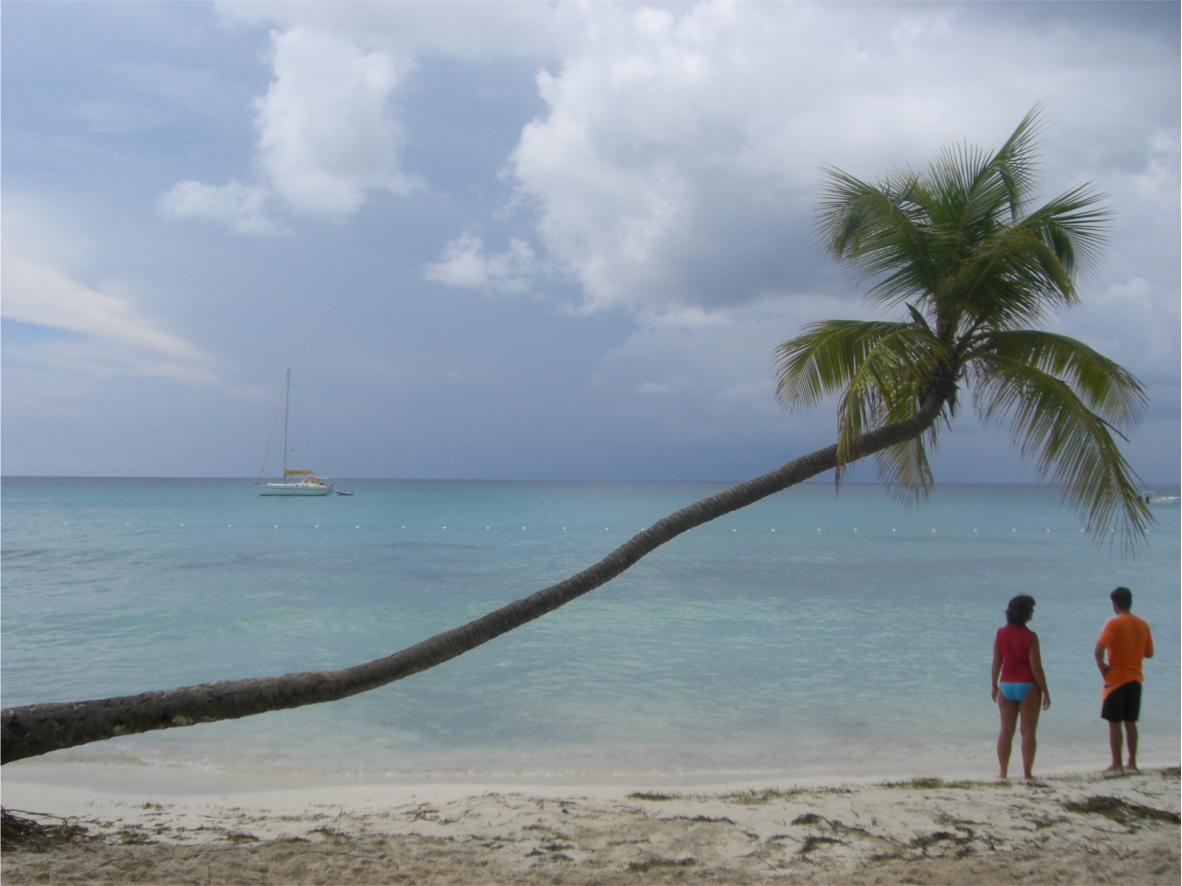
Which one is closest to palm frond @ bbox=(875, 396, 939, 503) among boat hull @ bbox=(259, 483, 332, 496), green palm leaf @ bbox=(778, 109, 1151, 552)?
green palm leaf @ bbox=(778, 109, 1151, 552)

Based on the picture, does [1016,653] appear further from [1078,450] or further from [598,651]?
[598,651]

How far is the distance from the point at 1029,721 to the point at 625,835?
347cm

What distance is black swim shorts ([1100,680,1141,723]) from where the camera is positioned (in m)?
6.12

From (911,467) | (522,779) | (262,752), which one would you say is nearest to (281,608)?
(262,752)

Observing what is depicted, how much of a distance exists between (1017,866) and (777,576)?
59.2 ft

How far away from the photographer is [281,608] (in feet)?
53.3

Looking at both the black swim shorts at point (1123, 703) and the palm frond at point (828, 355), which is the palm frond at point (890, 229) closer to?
the palm frond at point (828, 355)

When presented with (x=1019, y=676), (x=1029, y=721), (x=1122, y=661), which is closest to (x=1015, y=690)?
(x=1019, y=676)

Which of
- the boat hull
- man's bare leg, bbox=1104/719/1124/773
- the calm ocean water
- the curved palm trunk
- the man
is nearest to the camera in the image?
the curved palm trunk

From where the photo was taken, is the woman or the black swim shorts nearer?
the woman

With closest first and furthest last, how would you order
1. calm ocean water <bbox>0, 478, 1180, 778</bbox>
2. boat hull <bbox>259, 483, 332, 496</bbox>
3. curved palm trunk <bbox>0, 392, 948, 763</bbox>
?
1. curved palm trunk <bbox>0, 392, 948, 763</bbox>
2. calm ocean water <bbox>0, 478, 1180, 778</bbox>
3. boat hull <bbox>259, 483, 332, 496</bbox>

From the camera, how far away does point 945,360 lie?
5.43 m

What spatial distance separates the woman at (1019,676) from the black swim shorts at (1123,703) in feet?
2.53

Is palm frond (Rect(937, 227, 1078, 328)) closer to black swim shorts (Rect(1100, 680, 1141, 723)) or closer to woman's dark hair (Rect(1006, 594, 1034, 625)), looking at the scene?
woman's dark hair (Rect(1006, 594, 1034, 625))
